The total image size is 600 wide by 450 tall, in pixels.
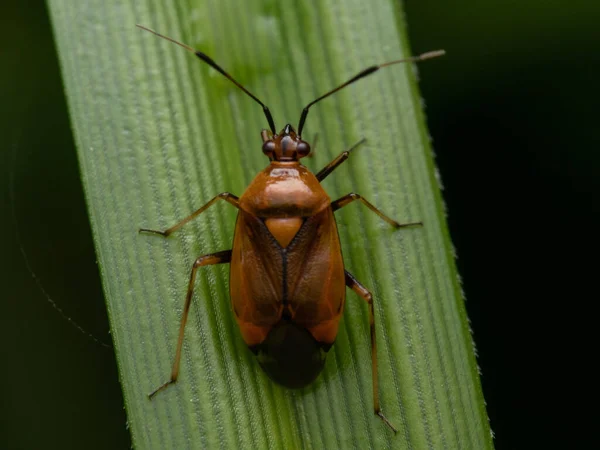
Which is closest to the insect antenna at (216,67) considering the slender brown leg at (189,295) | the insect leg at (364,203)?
the insect leg at (364,203)

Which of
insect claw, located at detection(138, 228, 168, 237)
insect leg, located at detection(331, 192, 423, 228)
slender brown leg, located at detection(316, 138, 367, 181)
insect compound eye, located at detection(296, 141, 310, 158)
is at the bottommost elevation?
insect leg, located at detection(331, 192, 423, 228)

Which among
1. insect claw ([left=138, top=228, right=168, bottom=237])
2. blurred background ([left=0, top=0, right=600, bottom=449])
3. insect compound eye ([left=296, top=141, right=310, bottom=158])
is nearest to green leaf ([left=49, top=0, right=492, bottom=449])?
insect claw ([left=138, top=228, right=168, bottom=237])

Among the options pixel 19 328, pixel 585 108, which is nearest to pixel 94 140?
pixel 19 328

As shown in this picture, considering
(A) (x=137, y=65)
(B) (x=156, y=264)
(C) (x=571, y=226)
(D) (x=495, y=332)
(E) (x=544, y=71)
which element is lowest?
(D) (x=495, y=332)

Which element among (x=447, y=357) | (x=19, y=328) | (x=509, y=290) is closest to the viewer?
(x=447, y=357)

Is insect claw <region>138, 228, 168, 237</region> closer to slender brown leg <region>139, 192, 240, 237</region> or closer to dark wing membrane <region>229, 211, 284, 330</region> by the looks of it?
slender brown leg <region>139, 192, 240, 237</region>

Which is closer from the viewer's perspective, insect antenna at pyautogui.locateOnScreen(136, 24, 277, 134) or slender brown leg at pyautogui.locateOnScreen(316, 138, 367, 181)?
insect antenna at pyautogui.locateOnScreen(136, 24, 277, 134)

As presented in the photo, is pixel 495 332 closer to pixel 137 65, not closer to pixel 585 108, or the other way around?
pixel 585 108
